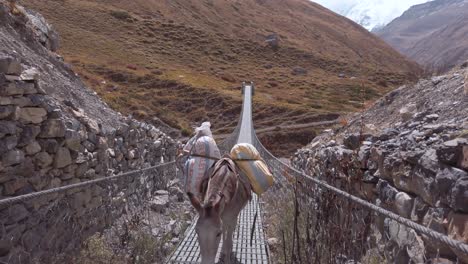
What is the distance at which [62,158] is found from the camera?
545 centimetres

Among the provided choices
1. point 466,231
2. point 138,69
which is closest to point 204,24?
point 138,69

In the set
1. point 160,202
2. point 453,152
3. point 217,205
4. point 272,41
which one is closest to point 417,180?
point 453,152

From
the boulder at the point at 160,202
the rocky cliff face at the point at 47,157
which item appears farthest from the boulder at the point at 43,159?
the boulder at the point at 160,202

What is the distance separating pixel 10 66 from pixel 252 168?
3102mm

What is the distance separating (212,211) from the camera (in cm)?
415

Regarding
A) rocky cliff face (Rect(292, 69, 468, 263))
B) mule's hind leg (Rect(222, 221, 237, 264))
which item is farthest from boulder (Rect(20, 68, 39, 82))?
rocky cliff face (Rect(292, 69, 468, 263))

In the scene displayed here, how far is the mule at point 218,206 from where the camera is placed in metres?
4.04

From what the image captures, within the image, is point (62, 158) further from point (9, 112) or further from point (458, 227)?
point (458, 227)

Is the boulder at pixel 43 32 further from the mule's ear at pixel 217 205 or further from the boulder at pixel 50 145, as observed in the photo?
the mule's ear at pixel 217 205

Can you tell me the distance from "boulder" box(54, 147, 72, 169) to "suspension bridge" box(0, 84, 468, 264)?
0.36 m

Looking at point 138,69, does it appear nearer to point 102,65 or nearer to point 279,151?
point 102,65

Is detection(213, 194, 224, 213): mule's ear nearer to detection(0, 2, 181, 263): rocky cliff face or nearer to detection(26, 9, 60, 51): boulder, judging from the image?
detection(0, 2, 181, 263): rocky cliff face

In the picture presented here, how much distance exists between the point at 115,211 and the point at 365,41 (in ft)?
370

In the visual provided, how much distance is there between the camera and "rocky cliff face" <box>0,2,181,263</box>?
4391 millimetres
